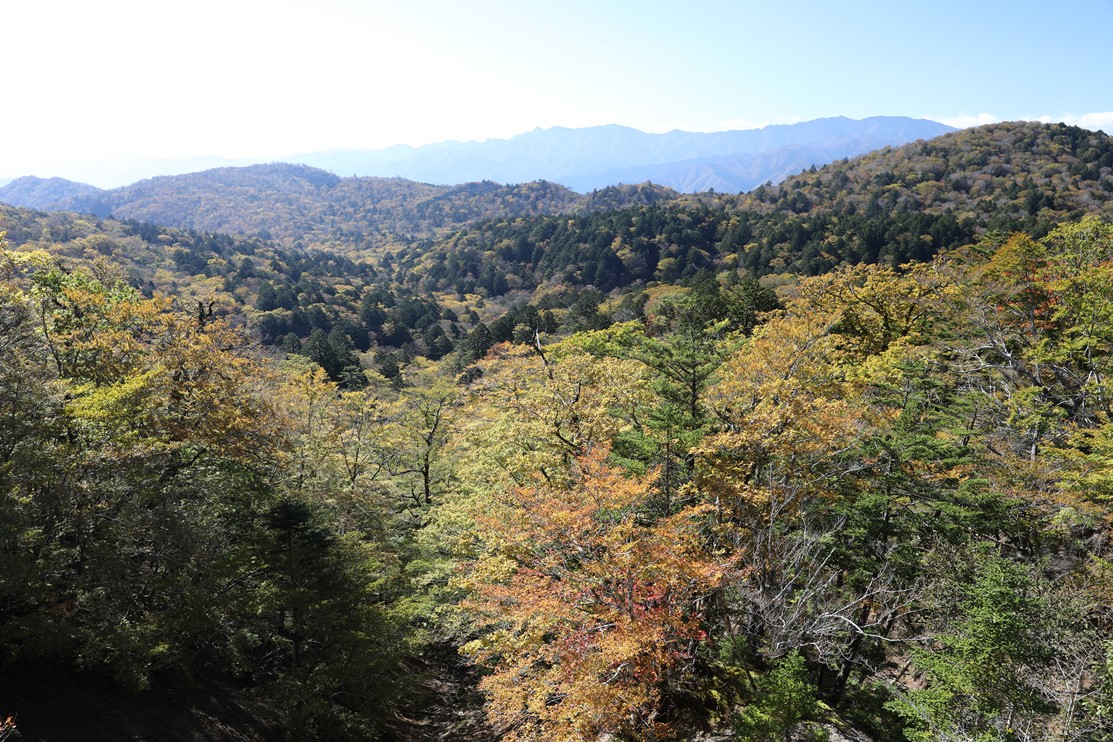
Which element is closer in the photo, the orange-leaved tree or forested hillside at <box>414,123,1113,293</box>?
the orange-leaved tree

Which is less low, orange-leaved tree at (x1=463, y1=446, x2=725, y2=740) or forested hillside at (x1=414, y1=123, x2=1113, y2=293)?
forested hillside at (x1=414, y1=123, x2=1113, y2=293)

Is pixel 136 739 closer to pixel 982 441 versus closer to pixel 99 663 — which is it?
pixel 99 663

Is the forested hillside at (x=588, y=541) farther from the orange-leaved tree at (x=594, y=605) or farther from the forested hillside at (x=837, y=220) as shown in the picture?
the forested hillside at (x=837, y=220)

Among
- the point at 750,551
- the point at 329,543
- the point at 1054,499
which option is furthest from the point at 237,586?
the point at 1054,499

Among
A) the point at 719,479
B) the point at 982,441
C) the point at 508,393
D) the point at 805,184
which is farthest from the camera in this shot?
the point at 805,184

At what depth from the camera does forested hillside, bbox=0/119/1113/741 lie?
10852mm

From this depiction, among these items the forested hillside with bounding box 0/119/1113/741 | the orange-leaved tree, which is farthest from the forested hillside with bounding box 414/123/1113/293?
the orange-leaved tree

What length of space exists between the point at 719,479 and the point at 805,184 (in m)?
119

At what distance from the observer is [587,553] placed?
1275 cm

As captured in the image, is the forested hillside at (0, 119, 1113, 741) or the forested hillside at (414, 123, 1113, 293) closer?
the forested hillside at (0, 119, 1113, 741)

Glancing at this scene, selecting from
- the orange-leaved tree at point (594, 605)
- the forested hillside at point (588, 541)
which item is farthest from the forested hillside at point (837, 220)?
the orange-leaved tree at point (594, 605)

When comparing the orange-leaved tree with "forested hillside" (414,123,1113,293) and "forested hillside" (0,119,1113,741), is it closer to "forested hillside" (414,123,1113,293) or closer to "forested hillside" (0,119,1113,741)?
"forested hillside" (0,119,1113,741)

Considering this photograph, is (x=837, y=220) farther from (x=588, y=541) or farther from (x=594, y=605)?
(x=594, y=605)

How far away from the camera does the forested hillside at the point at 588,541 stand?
10.9m
